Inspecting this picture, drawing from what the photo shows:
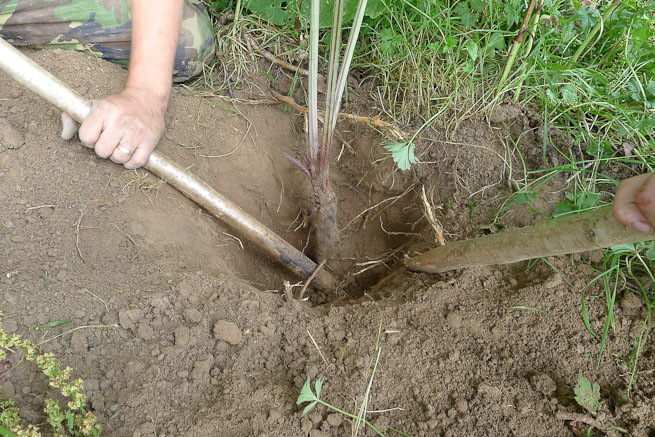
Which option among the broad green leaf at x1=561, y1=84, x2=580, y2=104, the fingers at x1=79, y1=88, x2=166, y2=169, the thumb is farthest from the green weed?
the broad green leaf at x1=561, y1=84, x2=580, y2=104

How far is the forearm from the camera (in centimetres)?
155

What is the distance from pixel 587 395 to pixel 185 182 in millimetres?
1291

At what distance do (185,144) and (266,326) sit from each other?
0.83 meters

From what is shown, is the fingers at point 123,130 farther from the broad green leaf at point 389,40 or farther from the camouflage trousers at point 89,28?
the broad green leaf at point 389,40

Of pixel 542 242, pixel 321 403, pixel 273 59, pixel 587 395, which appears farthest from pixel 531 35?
pixel 321 403

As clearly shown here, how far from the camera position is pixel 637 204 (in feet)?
2.44

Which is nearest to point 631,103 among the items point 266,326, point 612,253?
point 612,253

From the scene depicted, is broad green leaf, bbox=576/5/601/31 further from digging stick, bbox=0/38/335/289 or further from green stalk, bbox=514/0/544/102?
digging stick, bbox=0/38/335/289

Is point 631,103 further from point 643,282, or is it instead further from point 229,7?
point 229,7

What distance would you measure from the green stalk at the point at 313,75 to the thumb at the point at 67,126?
0.75 m

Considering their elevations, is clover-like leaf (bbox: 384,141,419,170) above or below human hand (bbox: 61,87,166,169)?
above

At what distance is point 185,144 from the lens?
5.50 ft

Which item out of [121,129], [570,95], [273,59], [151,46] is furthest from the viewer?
[273,59]

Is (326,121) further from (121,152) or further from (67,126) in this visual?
(67,126)
